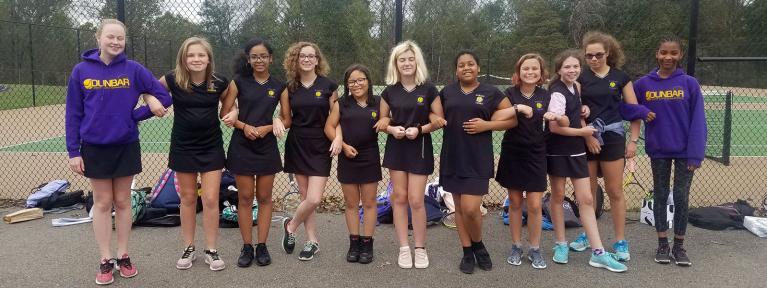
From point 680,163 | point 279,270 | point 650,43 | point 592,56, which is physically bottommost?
point 279,270

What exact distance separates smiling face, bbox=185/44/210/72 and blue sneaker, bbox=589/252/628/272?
3217mm

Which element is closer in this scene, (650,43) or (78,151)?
(78,151)

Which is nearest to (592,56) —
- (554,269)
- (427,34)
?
(554,269)

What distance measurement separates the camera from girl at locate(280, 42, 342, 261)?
12.9 feet

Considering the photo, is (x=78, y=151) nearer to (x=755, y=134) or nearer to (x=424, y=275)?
(x=424, y=275)

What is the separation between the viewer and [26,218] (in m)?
5.21

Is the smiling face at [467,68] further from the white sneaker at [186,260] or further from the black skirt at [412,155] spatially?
the white sneaker at [186,260]

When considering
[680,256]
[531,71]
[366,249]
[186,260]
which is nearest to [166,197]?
[186,260]

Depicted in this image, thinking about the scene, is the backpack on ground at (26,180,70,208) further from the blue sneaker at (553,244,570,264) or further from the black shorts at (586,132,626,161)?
the black shorts at (586,132,626,161)

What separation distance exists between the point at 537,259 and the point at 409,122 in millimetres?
1438

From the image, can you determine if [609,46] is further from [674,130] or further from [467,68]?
[467,68]

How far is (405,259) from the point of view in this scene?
Result: 4.07 metres

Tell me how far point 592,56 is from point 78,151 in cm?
374

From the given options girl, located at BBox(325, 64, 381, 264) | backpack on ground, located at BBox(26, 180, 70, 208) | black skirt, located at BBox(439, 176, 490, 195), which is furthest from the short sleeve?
backpack on ground, located at BBox(26, 180, 70, 208)
